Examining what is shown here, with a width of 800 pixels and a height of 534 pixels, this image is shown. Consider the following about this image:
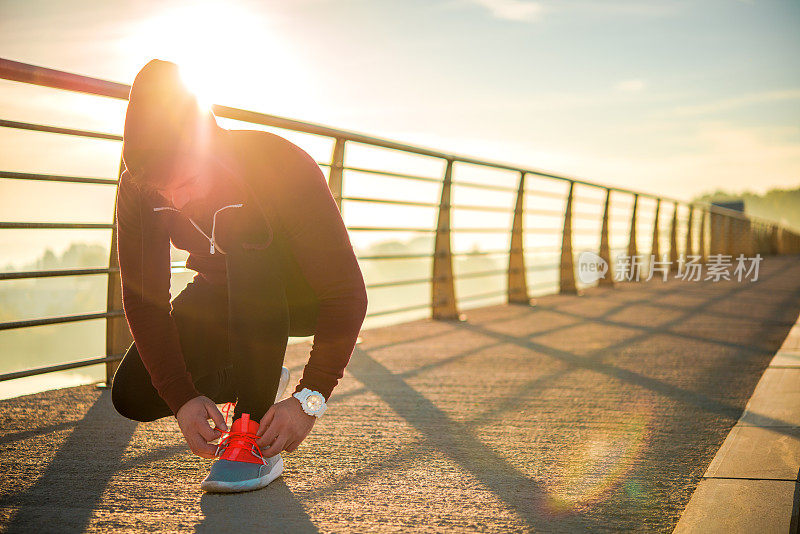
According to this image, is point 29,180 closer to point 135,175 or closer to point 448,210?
point 135,175

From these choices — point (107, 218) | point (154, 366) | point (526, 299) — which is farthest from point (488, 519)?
point (526, 299)

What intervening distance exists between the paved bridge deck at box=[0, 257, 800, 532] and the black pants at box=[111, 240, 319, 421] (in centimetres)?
19

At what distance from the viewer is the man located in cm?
137

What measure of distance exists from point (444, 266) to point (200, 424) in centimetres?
380

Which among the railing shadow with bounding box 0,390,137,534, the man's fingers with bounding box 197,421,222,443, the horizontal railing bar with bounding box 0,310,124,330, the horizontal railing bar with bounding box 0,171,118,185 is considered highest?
the horizontal railing bar with bounding box 0,171,118,185

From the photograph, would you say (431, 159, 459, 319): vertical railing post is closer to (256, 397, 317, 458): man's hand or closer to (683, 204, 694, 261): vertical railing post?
(256, 397, 317, 458): man's hand

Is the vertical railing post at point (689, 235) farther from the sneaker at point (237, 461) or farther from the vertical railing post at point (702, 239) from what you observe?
the sneaker at point (237, 461)

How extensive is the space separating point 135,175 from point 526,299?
5.33 metres

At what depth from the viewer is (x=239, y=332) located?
1.57 meters

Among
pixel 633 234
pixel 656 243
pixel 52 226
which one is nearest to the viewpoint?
pixel 52 226

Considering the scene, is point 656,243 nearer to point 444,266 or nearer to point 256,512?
point 444,266

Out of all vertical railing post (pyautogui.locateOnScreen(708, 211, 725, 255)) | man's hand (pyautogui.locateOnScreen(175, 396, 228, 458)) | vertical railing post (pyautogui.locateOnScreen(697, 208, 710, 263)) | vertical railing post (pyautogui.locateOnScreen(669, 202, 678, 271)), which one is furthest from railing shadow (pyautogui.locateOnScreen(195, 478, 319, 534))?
vertical railing post (pyautogui.locateOnScreen(708, 211, 725, 255))

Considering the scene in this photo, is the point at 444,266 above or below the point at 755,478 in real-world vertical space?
above

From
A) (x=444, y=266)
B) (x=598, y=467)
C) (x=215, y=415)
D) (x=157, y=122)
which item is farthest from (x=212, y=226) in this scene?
(x=444, y=266)
